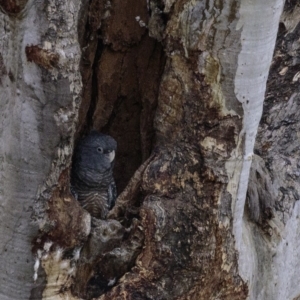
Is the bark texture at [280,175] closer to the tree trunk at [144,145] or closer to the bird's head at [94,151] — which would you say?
the tree trunk at [144,145]

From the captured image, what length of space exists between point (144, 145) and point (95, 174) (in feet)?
0.60

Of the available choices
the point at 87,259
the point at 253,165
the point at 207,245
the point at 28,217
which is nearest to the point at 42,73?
the point at 28,217

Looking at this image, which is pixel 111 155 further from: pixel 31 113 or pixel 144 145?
pixel 31 113

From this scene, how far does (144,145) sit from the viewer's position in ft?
6.16

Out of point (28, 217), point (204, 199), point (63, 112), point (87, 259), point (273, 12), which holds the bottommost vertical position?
point (87, 259)

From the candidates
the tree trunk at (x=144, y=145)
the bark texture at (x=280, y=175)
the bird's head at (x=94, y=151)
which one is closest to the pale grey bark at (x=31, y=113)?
the tree trunk at (x=144, y=145)

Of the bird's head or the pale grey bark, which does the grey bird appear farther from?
the pale grey bark

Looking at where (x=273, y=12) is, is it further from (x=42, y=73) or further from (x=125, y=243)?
(x=125, y=243)

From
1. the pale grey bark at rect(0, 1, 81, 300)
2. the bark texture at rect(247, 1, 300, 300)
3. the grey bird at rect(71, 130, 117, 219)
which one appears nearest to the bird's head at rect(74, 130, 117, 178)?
the grey bird at rect(71, 130, 117, 219)

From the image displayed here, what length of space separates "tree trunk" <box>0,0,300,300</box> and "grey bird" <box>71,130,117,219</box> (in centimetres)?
8

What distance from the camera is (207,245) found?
168 centimetres

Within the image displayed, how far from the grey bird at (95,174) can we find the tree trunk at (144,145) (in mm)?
84

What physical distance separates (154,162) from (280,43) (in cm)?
66

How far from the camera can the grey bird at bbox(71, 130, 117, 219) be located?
1.82 metres
